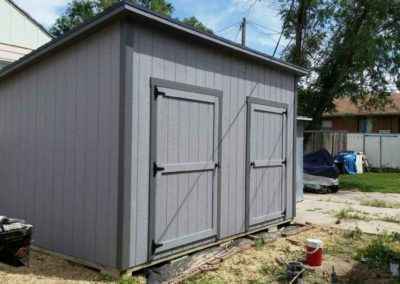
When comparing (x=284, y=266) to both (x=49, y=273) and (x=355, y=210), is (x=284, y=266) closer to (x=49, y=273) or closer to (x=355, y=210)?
(x=49, y=273)

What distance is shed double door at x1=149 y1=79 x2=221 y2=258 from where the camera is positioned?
13.7ft

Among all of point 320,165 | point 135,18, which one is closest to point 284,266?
point 135,18

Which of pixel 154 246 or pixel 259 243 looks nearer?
pixel 154 246

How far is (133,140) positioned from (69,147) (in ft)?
3.05

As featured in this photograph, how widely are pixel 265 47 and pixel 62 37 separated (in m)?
10.7

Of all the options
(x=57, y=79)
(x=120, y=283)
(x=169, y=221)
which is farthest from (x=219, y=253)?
(x=57, y=79)

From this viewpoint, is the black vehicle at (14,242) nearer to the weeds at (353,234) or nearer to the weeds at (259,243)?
A: the weeds at (259,243)

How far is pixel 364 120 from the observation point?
23.8 m

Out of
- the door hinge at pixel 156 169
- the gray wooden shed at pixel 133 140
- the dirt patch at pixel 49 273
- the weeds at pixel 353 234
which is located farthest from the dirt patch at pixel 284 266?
the door hinge at pixel 156 169

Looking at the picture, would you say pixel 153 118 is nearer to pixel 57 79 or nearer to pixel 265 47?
pixel 57 79

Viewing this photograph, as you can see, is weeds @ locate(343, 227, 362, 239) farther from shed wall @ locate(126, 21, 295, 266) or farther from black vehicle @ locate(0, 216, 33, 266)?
black vehicle @ locate(0, 216, 33, 266)

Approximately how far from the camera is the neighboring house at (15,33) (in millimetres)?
7694

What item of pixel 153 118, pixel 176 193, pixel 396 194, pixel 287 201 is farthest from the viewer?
pixel 396 194

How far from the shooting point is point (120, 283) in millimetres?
3744
